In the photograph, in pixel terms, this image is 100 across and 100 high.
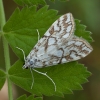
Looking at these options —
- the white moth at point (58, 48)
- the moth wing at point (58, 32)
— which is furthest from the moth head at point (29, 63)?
the moth wing at point (58, 32)

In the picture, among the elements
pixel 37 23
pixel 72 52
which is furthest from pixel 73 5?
pixel 37 23

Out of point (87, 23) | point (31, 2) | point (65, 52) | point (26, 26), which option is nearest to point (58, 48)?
point (65, 52)

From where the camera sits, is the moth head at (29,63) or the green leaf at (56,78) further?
the moth head at (29,63)

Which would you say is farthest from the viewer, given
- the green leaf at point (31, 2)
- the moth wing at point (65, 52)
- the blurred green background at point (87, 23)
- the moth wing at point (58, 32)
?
the blurred green background at point (87, 23)

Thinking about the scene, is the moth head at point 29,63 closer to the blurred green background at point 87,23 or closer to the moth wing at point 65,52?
the moth wing at point 65,52

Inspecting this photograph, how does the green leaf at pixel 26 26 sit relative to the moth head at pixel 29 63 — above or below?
above

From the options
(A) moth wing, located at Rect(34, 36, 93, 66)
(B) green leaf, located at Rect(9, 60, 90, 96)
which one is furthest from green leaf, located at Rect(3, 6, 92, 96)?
(A) moth wing, located at Rect(34, 36, 93, 66)

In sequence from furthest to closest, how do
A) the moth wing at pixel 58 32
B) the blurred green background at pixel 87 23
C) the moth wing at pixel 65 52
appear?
the blurred green background at pixel 87 23, the moth wing at pixel 65 52, the moth wing at pixel 58 32
